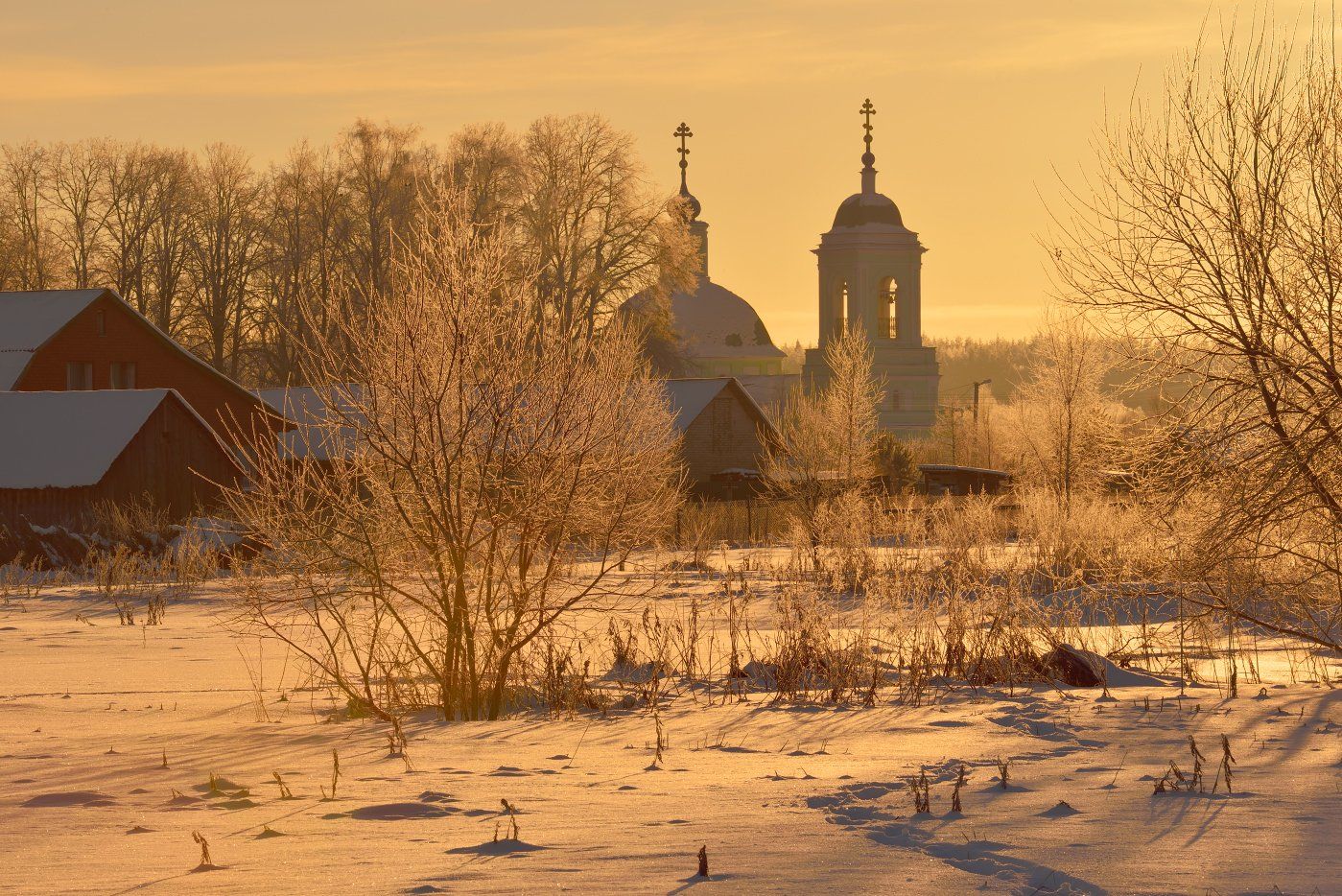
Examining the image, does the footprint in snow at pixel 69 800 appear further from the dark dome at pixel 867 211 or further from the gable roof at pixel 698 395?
the dark dome at pixel 867 211

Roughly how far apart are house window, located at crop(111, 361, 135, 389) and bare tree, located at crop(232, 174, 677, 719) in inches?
1267

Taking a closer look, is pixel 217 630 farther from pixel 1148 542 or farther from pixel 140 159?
pixel 140 159

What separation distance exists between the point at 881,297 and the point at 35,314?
159 ft

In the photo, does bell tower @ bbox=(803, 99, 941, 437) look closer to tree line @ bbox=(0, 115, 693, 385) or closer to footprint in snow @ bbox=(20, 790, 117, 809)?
tree line @ bbox=(0, 115, 693, 385)

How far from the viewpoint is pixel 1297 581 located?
1541cm

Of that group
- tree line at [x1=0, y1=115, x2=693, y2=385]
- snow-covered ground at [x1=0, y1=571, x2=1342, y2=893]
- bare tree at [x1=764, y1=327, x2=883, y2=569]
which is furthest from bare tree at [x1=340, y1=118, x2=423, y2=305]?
snow-covered ground at [x1=0, y1=571, x2=1342, y2=893]

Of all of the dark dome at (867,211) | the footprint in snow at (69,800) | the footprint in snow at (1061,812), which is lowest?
the footprint in snow at (1061,812)

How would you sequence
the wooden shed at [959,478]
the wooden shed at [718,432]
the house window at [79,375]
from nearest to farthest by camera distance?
1. the house window at [79,375]
2. the wooden shed at [718,432]
3. the wooden shed at [959,478]

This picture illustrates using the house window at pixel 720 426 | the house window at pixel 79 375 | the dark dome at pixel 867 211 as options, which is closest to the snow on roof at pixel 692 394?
the house window at pixel 720 426

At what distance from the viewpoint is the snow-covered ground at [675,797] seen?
6527 millimetres

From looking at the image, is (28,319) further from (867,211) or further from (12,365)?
(867,211)

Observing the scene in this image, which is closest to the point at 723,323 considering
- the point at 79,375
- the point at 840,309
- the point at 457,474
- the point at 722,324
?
the point at 722,324

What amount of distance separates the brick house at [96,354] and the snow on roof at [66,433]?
22.7ft

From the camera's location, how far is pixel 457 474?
38.0 ft
